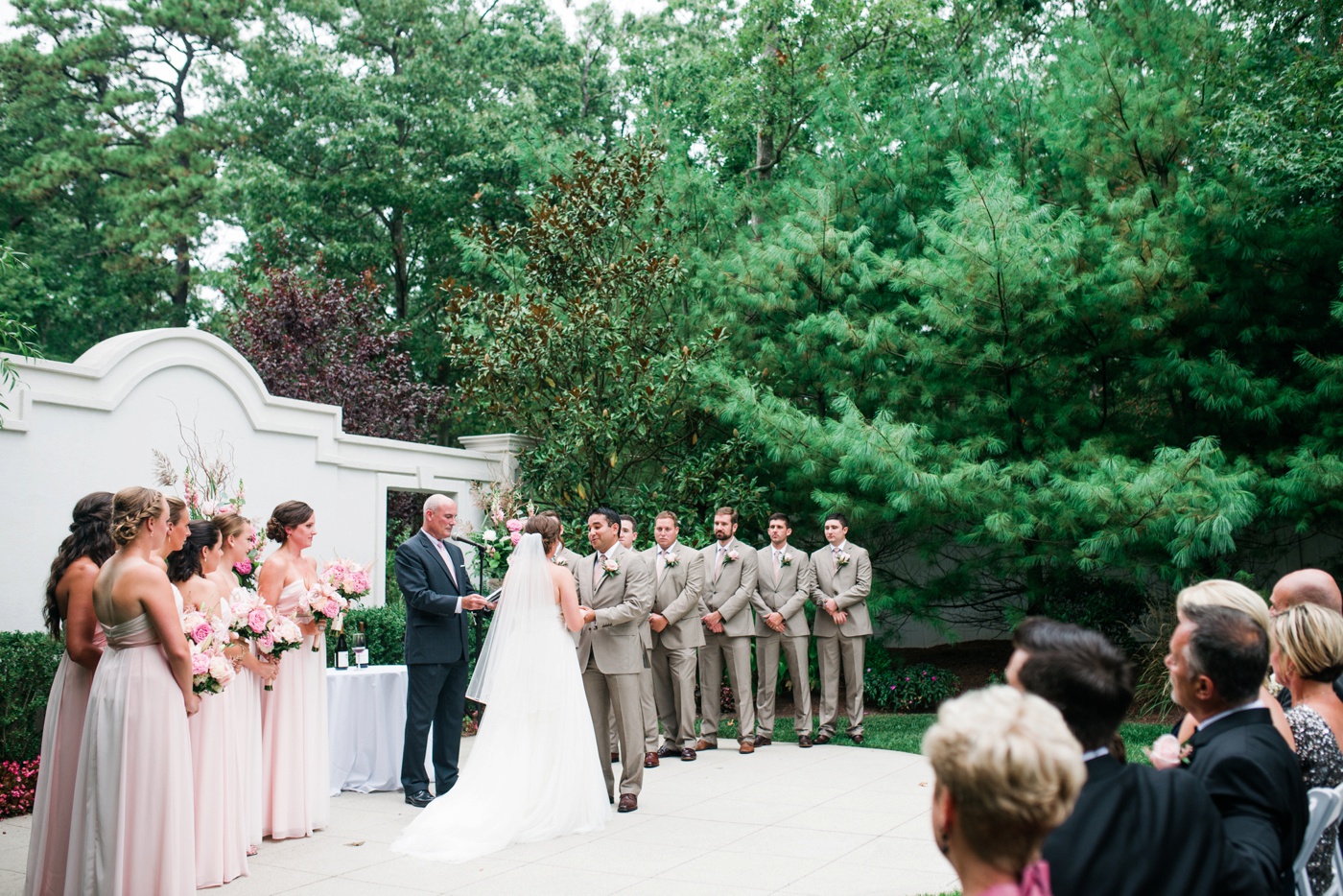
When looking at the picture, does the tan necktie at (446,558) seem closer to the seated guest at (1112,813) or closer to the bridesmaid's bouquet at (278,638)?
the bridesmaid's bouquet at (278,638)

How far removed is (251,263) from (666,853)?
19671 millimetres

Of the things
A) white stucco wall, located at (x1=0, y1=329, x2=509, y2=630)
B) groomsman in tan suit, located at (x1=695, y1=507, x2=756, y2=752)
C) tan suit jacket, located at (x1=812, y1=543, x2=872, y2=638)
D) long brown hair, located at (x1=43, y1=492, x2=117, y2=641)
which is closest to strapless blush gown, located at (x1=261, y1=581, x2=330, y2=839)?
long brown hair, located at (x1=43, y1=492, x2=117, y2=641)

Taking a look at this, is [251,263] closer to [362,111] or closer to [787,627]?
[362,111]

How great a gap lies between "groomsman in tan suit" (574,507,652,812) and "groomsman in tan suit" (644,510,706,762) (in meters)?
1.99

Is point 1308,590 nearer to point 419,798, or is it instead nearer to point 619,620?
point 619,620

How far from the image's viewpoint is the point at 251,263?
22.6m

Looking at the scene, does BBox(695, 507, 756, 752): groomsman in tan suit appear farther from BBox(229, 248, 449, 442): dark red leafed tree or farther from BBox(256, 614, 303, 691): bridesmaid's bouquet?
BBox(229, 248, 449, 442): dark red leafed tree

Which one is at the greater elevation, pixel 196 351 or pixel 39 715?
pixel 196 351

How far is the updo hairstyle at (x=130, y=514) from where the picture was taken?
15.4 feet

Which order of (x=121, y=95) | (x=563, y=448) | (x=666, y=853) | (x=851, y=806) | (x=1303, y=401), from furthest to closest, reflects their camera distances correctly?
(x=121, y=95) < (x=563, y=448) < (x=1303, y=401) < (x=851, y=806) < (x=666, y=853)

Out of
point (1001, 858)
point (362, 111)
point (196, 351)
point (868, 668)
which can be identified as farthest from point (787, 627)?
point (362, 111)

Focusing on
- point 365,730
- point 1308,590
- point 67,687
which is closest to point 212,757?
point 67,687

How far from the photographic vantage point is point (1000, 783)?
1864mm

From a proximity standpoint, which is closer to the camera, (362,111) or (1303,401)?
(1303,401)
